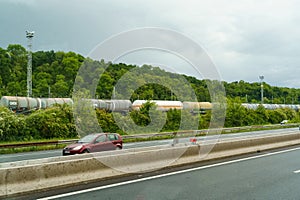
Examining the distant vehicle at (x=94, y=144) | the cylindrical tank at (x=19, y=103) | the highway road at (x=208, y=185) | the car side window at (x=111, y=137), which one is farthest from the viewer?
the cylindrical tank at (x=19, y=103)

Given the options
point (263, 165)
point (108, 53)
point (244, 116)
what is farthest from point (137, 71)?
point (244, 116)

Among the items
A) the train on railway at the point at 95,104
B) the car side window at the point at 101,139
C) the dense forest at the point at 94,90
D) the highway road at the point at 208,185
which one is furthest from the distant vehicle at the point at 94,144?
the train on railway at the point at 95,104

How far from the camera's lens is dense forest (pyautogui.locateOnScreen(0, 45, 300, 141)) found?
16.5m

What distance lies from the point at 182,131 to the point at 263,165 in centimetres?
1124

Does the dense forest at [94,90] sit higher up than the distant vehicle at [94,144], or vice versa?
the dense forest at [94,90]

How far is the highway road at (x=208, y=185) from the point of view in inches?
283

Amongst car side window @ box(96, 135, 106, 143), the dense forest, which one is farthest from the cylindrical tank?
car side window @ box(96, 135, 106, 143)

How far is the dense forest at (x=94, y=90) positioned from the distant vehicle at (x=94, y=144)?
274 centimetres

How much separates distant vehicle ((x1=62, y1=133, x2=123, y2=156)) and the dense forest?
2740 mm

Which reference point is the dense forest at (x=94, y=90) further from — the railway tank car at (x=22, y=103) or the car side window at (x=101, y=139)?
the railway tank car at (x=22, y=103)

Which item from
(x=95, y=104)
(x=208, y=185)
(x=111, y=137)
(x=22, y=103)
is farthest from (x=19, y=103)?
(x=208, y=185)

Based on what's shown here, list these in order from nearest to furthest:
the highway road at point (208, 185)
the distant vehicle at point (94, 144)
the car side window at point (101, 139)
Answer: the highway road at point (208, 185) < the distant vehicle at point (94, 144) < the car side window at point (101, 139)

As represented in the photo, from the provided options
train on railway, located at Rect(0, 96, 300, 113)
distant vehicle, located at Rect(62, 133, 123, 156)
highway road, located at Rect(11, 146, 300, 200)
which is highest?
train on railway, located at Rect(0, 96, 300, 113)

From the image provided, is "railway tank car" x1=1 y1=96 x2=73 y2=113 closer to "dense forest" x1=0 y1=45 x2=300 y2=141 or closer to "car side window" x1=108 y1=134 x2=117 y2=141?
"dense forest" x1=0 y1=45 x2=300 y2=141
